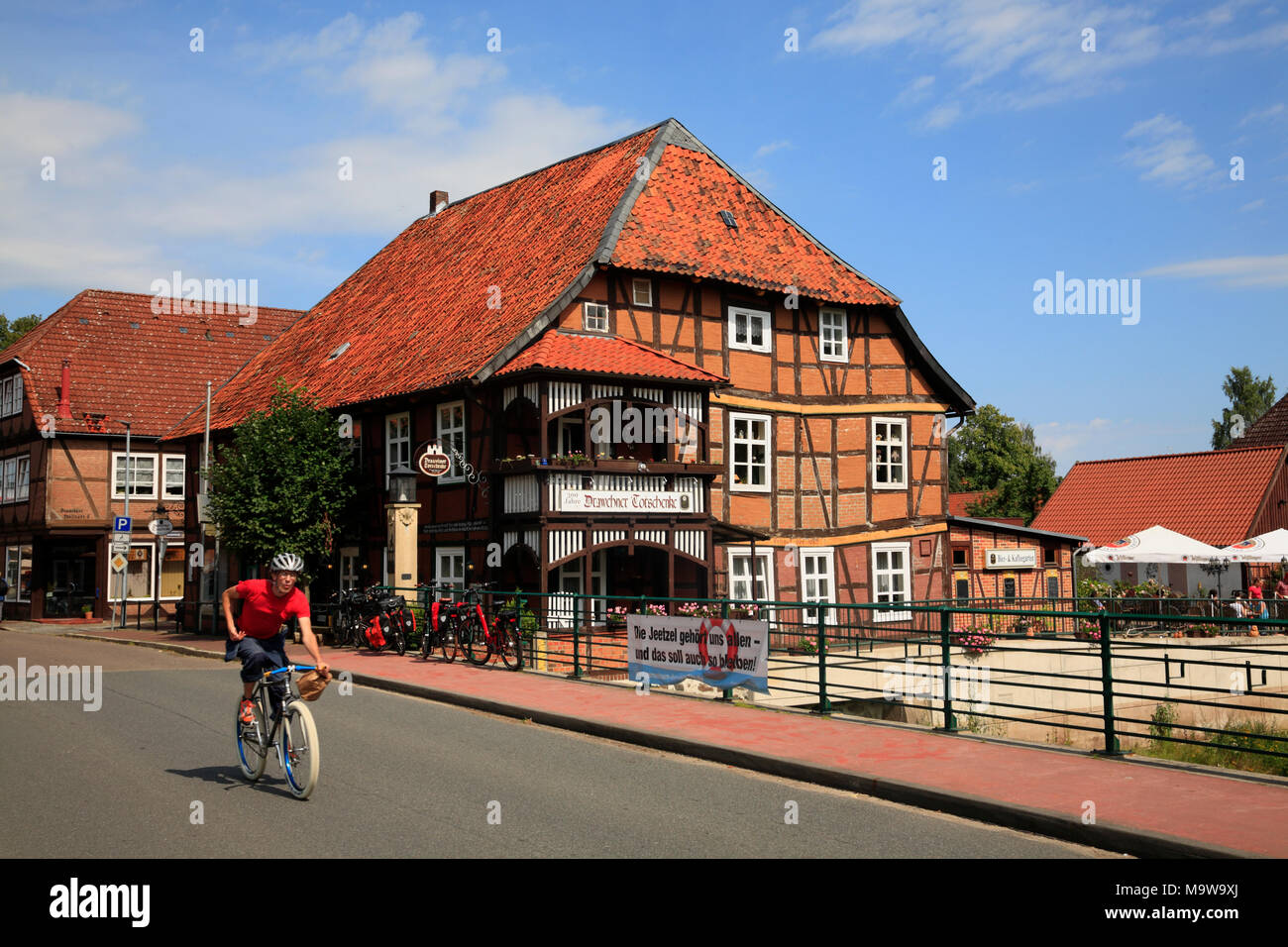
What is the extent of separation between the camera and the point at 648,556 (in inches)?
1001

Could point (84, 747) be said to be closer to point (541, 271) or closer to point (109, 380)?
point (541, 271)

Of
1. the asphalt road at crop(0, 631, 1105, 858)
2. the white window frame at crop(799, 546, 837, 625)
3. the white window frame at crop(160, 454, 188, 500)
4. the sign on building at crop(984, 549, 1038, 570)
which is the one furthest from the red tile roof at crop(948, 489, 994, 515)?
the asphalt road at crop(0, 631, 1105, 858)

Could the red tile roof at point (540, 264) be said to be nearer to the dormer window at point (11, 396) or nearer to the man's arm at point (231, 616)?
the dormer window at point (11, 396)

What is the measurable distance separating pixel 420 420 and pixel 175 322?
26.4 meters

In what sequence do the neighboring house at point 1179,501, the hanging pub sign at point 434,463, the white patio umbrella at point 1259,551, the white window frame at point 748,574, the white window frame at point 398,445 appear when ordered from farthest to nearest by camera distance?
1. the neighboring house at point 1179,501
2. the white patio umbrella at point 1259,551
3. the white window frame at point 748,574
4. the white window frame at point 398,445
5. the hanging pub sign at point 434,463

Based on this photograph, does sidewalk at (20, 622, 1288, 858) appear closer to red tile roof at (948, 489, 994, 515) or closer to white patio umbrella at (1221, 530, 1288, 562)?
white patio umbrella at (1221, 530, 1288, 562)

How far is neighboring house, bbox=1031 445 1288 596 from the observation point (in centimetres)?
4006

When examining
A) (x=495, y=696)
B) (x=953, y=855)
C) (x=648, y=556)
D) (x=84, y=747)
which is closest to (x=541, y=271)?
→ (x=648, y=556)

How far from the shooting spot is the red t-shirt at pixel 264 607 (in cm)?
902

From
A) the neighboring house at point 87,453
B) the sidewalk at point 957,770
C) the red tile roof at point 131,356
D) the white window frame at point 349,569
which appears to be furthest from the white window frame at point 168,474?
the sidewalk at point 957,770

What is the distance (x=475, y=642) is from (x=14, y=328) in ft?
191

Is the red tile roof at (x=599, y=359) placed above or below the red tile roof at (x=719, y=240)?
below

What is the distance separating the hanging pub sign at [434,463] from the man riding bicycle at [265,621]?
14.0 m

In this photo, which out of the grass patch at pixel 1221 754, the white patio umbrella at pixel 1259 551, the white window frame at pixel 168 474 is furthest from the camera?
the white window frame at pixel 168 474
